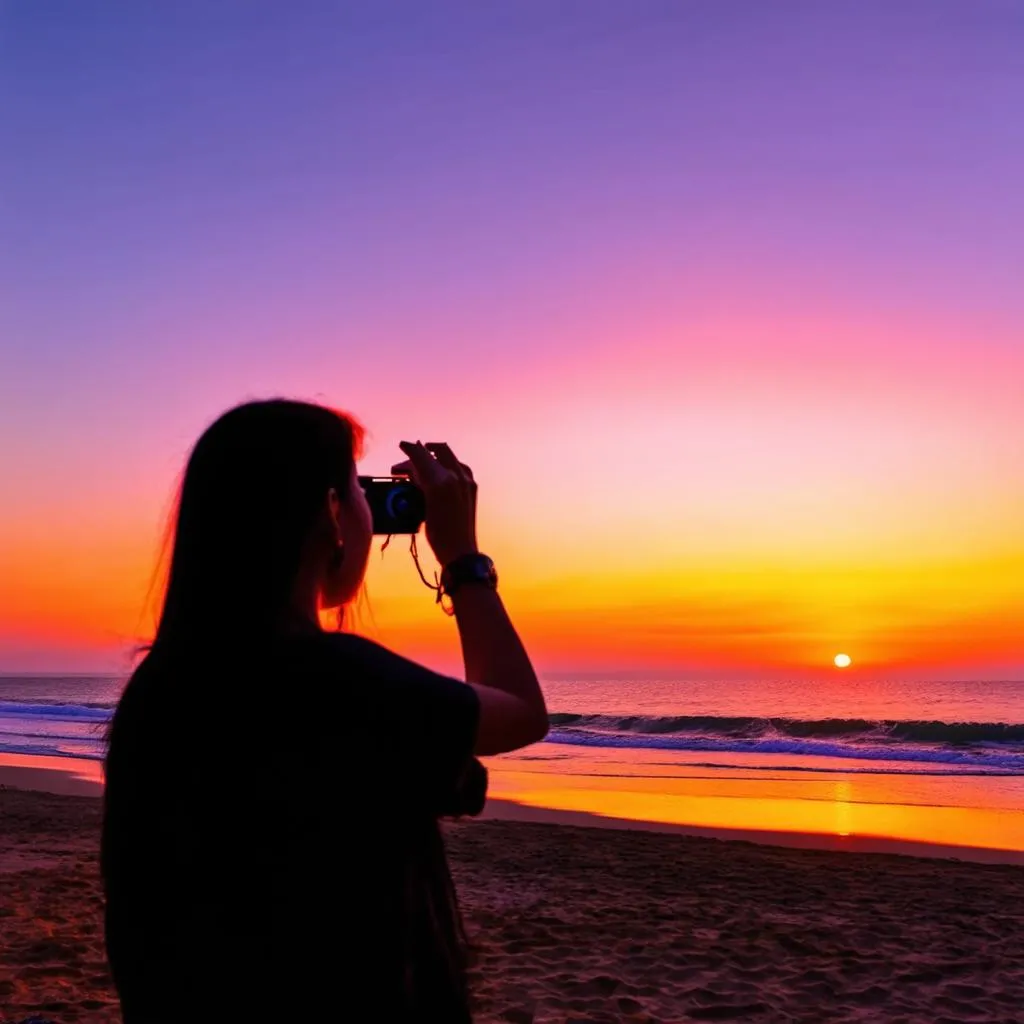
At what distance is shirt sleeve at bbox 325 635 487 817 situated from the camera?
1083mm

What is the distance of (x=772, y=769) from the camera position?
778 inches

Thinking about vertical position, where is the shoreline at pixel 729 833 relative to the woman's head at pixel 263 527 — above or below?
below

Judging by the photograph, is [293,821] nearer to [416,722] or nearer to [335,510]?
[416,722]

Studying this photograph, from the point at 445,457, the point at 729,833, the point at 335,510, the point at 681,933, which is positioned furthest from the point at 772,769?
the point at 335,510

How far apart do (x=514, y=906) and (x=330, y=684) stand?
23.4 ft

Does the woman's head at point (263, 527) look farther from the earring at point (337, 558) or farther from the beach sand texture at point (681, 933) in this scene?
the beach sand texture at point (681, 933)

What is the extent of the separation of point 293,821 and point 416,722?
18 cm

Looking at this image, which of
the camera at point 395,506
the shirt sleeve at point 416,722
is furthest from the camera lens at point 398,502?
the shirt sleeve at point 416,722

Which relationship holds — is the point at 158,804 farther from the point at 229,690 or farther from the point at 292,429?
the point at 292,429

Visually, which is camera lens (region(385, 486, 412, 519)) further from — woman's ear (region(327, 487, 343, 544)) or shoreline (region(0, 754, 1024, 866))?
shoreline (region(0, 754, 1024, 866))

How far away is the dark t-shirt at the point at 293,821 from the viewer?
42.8 inches

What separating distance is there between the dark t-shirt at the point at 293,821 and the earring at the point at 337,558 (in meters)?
0.14

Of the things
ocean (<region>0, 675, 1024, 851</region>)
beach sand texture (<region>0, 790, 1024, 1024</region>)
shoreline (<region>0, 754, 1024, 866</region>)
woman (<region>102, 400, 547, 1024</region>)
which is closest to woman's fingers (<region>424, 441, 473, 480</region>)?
woman (<region>102, 400, 547, 1024</region>)

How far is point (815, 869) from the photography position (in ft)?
30.1
